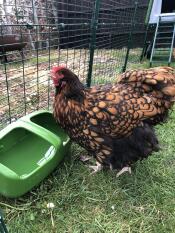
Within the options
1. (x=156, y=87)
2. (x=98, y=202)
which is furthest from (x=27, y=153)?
(x=156, y=87)

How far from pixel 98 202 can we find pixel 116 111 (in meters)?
0.69

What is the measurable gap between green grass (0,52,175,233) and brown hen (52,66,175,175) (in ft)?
0.74

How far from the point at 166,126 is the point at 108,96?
127 cm

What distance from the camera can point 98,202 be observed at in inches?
77.6

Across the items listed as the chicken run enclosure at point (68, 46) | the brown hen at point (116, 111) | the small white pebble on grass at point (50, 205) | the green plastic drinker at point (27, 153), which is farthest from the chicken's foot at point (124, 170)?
the chicken run enclosure at point (68, 46)

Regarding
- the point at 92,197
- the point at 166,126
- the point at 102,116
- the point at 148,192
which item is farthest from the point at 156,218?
the point at 166,126

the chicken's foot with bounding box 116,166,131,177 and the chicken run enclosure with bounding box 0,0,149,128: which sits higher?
the chicken run enclosure with bounding box 0,0,149,128

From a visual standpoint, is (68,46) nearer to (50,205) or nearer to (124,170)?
(124,170)

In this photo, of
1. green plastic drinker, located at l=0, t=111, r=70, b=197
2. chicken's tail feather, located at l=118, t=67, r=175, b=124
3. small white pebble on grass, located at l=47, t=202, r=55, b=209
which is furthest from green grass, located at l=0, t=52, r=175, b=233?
chicken's tail feather, located at l=118, t=67, r=175, b=124

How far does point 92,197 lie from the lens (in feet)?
6.57

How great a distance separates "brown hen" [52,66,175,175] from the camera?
6.35 ft

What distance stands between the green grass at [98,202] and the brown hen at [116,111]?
0.74ft

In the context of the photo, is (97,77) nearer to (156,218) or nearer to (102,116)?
(102,116)

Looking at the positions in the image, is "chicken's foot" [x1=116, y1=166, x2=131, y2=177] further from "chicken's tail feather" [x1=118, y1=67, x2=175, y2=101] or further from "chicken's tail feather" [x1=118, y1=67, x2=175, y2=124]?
"chicken's tail feather" [x1=118, y1=67, x2=175, y2=101]
